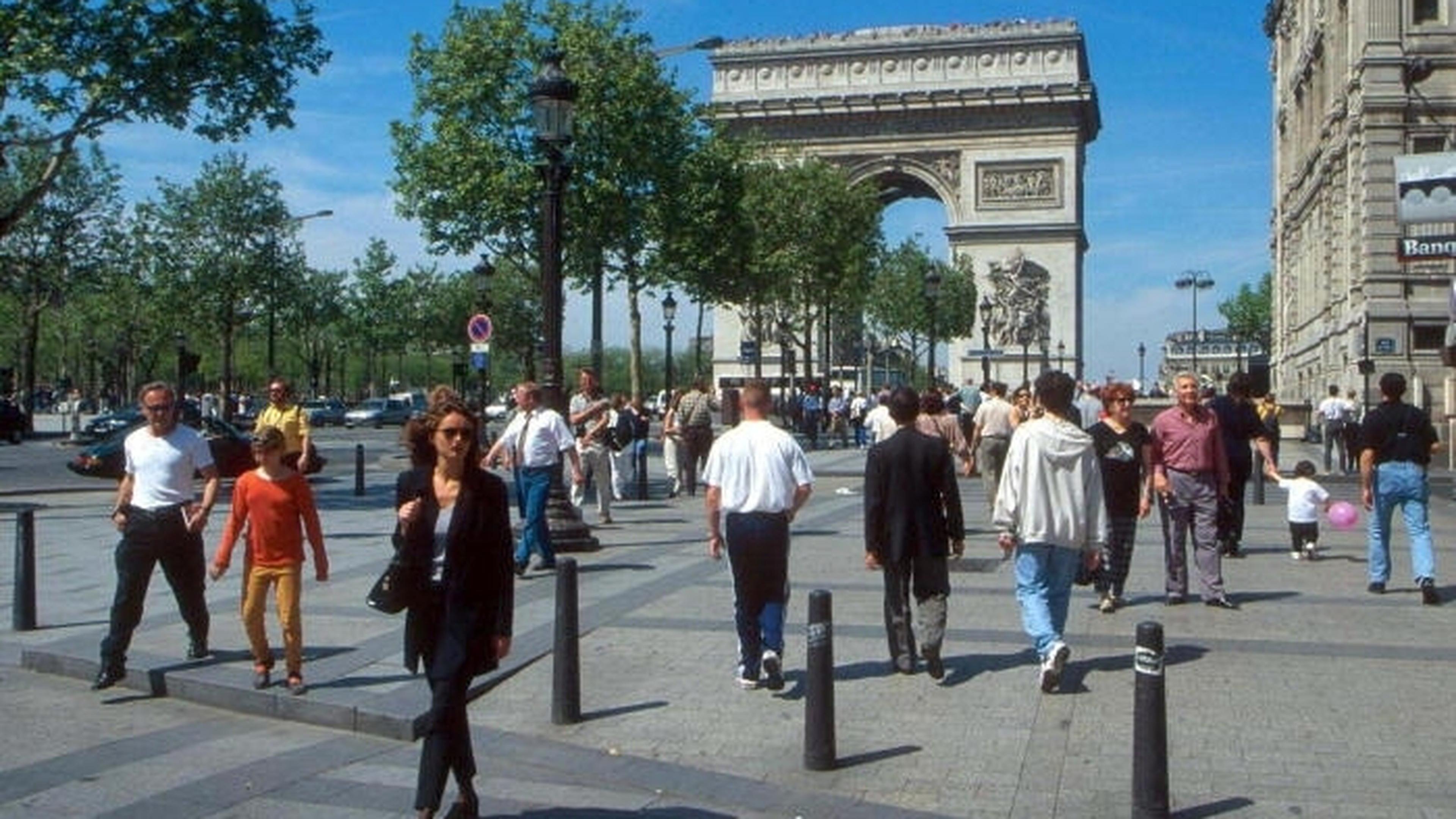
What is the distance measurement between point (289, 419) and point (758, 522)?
9.11 m

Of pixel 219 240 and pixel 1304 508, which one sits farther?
pixel 219 240

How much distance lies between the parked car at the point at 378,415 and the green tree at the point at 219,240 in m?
22.5

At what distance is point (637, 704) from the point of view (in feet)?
30.1

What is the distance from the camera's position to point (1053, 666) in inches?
362

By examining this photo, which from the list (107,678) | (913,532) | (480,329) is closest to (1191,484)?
(913,532)

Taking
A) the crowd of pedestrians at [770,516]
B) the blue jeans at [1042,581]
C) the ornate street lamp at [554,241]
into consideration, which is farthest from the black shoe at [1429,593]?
the ornate street lamp at [554,241]

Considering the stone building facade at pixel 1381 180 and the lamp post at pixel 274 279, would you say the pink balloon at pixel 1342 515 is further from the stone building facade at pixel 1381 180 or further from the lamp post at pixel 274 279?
the lamp post at pixel 274 279

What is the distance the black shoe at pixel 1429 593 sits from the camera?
12.6 meters

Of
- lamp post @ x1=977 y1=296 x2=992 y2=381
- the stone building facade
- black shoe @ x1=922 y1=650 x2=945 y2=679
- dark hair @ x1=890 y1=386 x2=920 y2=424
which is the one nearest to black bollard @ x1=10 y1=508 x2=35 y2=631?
dark hair @ x1=890 y1=386 x2=920 y2=424

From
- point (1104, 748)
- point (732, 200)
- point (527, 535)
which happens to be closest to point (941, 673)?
point (1104, 748)

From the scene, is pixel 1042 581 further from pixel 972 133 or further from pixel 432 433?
pixel 972 133

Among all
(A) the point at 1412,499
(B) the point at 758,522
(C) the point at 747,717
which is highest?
(B) the point at 758,522

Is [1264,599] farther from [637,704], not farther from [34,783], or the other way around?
[34,783]

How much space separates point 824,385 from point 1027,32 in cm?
2324
